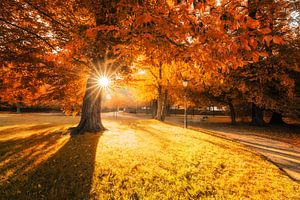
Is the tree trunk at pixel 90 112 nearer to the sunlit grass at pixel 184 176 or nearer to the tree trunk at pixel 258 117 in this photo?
the sunlit grass at pixel 184 176

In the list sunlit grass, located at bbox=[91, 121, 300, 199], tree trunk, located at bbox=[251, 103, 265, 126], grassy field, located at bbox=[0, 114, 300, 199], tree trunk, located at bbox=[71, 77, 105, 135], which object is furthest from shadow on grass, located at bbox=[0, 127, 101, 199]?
tree trunk, located at bbox=[251, 103, 265, 126]

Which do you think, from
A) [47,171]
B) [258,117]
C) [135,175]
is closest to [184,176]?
[135,175]

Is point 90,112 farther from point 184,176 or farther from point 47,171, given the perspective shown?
point 184,176

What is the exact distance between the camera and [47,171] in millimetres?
4707

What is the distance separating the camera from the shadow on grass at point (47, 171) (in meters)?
3.78

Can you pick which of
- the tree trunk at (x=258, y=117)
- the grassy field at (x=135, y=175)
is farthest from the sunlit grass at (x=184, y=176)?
the tree trunk at (x=258, y=117)

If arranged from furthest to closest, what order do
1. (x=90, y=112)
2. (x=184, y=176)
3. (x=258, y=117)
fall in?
1. (x=258, y=117)
2. (x=90, y=112)
3. (x=184, y=176)

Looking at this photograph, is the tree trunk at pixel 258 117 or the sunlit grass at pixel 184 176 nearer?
the sunlit grass at pixel 184 176

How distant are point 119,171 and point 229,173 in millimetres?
3389

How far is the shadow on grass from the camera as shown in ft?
12.4

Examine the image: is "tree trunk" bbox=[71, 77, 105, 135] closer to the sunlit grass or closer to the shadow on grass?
the shadow on grass

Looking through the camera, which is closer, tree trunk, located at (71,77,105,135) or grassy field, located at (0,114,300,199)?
grassy field, located at (0,114,300,199)

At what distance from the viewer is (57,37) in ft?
24.6

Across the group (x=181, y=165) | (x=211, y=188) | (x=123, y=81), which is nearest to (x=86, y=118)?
(x=123, y=81)
